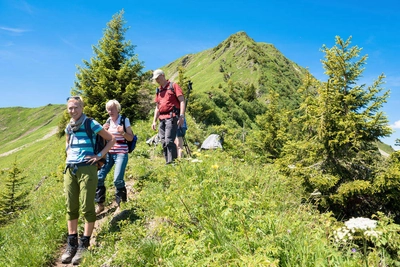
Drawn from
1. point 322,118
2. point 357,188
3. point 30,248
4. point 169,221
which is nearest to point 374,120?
point 322,118

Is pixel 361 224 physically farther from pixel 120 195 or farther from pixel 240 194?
pixel 120 195

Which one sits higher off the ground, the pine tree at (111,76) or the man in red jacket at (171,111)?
the pine tree at (111,76)

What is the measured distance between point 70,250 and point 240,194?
2.80 m

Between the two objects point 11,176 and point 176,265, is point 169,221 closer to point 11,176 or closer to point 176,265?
point 176,265

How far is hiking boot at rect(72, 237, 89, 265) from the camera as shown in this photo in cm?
391

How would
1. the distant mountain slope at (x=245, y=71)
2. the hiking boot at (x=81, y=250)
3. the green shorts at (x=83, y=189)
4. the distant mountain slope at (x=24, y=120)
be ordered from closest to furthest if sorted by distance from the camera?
the hiking boot at (x=81, y=250), the green shorts at (x=83, y=189), the distant mountain slope at (x=245, y=71), the distant mountain slope at (x=24, y=120)

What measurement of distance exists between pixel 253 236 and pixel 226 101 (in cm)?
4068

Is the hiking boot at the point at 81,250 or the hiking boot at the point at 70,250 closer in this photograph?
the hiking boot at the point at 81,250

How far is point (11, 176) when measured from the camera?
47.3 ft

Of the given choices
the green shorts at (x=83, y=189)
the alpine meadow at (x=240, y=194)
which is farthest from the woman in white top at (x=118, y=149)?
the green shorts at (x=83, y=189)

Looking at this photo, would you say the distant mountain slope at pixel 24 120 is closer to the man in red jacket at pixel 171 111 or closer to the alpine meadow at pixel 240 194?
the alpine meadow at pixel 240 194

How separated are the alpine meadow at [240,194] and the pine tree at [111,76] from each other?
63 mm

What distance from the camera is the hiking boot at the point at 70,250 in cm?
403

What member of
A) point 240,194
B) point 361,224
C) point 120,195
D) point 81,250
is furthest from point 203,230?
point 120,195
